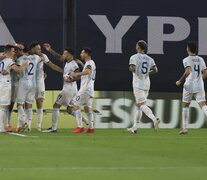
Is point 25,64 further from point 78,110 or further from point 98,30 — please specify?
point 98,30

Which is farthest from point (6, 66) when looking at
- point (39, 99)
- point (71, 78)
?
point (71, 78)

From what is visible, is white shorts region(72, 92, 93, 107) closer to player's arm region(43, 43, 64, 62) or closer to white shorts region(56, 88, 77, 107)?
white shorts region(56, 88, 77, 107)

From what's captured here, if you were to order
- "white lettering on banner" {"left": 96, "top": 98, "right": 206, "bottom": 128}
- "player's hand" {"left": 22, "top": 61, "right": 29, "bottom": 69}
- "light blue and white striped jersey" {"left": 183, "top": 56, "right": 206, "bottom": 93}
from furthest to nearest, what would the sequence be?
1. "white lettering on banner" {"left": 96, "top": 98, "right": 206, "bottom": 128}
2. "player's hand" {"left": 22, "top": 61, "right": 29, "bottom": 69}
3. "light blue and white striped jersey" {"left": 183, "top": 56, "right": 206, "bottom": 93}

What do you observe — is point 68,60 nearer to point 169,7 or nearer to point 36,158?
point 169,7

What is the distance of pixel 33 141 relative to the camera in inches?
664

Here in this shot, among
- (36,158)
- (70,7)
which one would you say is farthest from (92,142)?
→ (70,7)

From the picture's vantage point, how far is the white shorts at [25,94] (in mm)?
20344

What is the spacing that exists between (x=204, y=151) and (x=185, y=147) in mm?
866

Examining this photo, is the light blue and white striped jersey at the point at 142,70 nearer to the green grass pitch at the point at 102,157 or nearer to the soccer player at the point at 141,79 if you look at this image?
the soccer player at the point at 141,79

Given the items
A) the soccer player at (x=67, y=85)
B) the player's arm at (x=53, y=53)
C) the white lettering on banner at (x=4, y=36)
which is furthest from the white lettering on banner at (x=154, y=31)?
the soccer player at (x=67, y=85)

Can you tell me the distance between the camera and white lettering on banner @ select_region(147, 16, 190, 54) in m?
23.8

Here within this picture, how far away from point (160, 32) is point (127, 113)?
7.90 ft

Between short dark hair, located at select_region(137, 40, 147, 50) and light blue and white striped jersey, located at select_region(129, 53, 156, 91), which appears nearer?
short dark hair, located at select_region(137, 40, 147, 50)

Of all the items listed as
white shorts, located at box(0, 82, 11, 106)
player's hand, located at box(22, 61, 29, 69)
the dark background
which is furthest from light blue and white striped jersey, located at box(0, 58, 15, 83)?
the dark background
